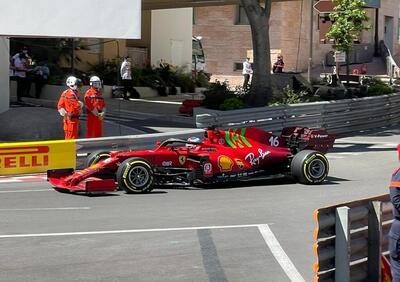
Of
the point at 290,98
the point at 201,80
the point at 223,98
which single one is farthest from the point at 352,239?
the point at 201,80

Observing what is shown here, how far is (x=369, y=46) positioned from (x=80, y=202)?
40530 mm

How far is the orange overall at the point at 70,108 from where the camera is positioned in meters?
15.2

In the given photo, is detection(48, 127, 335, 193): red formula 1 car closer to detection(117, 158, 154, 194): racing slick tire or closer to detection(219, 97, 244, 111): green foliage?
detection(117, 158, 154, 194): racing slick tire

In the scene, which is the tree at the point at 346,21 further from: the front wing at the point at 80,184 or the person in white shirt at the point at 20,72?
the front wing at the point at 80,184

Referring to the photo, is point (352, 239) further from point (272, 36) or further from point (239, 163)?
point (272, 36)

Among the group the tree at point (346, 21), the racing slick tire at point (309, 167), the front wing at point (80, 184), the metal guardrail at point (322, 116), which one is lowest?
the front wing at point (80, 184)

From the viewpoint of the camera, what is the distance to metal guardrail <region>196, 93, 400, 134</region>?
17859 millimetres

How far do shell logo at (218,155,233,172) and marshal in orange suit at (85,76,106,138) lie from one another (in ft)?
14.0

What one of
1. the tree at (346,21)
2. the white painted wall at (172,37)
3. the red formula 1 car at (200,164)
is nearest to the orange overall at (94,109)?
the red formula 1 car at (200,164)

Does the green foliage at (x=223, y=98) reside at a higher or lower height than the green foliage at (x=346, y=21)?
lower

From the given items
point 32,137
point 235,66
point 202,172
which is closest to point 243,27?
point 235,66

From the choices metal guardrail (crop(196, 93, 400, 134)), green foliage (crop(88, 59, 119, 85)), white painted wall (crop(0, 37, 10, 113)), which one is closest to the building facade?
green foliage (crop(88, 59, 119, 85))

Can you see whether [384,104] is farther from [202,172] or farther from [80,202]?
[80,202]

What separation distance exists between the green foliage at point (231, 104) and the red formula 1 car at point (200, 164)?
7633 millimetres
